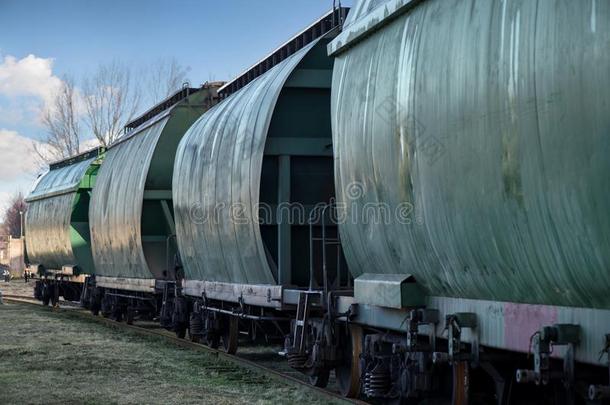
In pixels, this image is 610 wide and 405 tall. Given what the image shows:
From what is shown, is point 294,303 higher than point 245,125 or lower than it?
lower

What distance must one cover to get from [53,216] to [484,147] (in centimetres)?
2439

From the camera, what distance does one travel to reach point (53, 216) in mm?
28203

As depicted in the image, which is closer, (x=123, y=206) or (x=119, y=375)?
(x=119, y=375)

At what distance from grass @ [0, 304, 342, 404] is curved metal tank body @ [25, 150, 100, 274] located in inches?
285

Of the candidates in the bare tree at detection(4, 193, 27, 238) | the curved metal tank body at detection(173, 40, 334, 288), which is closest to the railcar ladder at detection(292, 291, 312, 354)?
the curved metal tank body at detection(173, 40, 334, 288)

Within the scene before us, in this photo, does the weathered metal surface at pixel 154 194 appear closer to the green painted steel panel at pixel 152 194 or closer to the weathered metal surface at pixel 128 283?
the green painted steel panel at pixel 152 194

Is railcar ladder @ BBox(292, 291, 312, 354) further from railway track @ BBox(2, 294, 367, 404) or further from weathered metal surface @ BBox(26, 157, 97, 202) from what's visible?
weathered metal surface @ BBox(26, 157, 97, 202)

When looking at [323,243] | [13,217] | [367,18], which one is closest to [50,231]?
[323,243]

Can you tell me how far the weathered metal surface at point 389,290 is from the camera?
6992 mm

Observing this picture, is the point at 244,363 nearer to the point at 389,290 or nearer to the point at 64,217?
the point at 389,290

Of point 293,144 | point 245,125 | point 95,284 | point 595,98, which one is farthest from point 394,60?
point 95,284

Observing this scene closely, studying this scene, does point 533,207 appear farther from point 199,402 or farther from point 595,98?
point 199,402

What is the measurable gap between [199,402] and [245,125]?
3558mm

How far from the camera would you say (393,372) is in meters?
8.10
